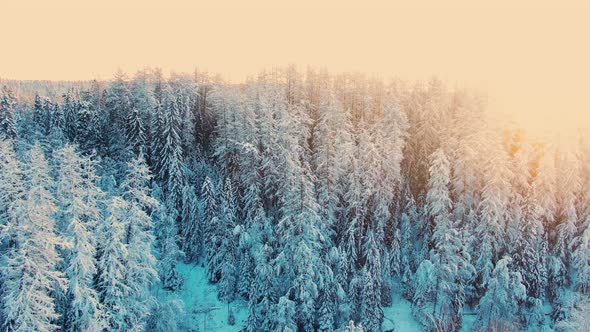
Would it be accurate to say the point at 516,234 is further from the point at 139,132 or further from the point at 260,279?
the point at 139,132

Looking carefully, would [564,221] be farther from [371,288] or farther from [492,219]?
[371,288]

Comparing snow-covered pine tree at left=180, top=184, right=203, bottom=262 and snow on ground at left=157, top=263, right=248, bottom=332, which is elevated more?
Result: snow-covered pine tree at left=180, top=184, right=203, bottom=262

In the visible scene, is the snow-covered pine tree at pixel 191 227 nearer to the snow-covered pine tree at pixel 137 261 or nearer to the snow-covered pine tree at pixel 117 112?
the snow-covered pine tree at pixel 137 261

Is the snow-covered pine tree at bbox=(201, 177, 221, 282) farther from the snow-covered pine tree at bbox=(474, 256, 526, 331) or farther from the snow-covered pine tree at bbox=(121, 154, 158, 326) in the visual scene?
the snow-covered pine tree at bbox=(474, 256, 526, 331)

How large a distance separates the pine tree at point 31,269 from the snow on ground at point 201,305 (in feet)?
47.7

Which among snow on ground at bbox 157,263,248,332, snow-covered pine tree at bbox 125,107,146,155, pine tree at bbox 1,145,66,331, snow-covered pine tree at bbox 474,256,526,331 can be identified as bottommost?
snow on ground at bbox 157,263,248,332

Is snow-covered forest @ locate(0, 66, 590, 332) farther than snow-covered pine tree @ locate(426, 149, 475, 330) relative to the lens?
No

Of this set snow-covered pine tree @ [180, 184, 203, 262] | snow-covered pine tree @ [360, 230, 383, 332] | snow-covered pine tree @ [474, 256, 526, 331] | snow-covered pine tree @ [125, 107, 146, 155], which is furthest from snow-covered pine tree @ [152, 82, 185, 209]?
snow-covered pine tree @ [474, 256, 526, 331]

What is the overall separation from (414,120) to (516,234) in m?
21.2

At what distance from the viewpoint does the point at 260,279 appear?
3631 centimetres

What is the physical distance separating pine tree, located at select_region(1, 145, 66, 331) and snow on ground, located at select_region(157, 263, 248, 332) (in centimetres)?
1453

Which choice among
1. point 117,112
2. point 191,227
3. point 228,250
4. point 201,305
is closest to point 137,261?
point 228,250

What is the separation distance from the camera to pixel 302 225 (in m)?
34.9

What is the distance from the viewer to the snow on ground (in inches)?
1513
